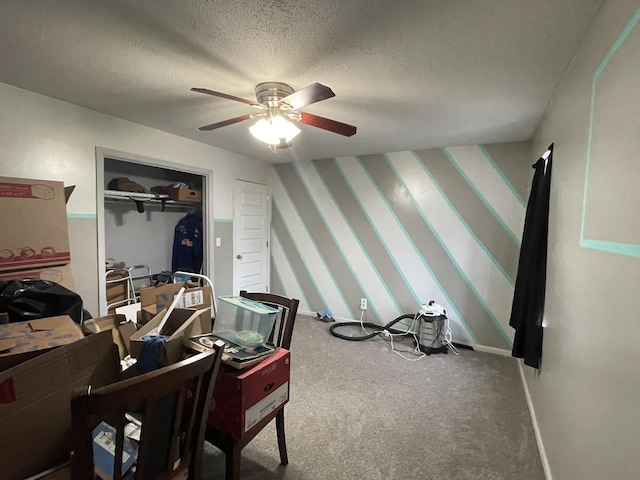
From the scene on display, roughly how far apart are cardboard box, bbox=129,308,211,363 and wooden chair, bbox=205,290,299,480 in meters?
0.41

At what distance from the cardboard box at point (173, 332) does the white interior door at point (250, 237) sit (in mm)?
2446

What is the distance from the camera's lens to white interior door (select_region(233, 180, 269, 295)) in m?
4.18

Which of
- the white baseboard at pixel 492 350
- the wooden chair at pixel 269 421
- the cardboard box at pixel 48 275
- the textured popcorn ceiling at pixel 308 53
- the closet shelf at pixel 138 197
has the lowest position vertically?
the white baseboard at pixel 492 350

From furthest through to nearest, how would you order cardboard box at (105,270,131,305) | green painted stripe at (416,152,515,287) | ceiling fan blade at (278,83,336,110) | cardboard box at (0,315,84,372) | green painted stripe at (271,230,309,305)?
green painted stripe at (271,230,309,305)
cardboard box at (105,270,131,305)
green painted stripe at (416,152,515,287)
ceiling fan blade at (278,83,336,110)
cardboard box at (0,315,84,372)

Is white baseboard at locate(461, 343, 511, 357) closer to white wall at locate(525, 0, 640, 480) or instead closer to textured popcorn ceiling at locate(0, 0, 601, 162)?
white wall at locate(525, 0, 640, 480)

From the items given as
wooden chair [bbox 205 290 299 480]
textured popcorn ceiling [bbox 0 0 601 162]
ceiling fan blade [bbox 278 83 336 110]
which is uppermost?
textured popcorn ceiling [bbox 0 0 601 162]

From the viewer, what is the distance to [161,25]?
4.87 feet

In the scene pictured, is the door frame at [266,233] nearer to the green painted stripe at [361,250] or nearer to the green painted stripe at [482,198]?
the green painted stripe at [361,250]

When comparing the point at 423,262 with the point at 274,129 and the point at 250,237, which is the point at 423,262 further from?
the point at 274,129

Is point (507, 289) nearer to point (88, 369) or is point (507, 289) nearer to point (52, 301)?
point (88, 369)

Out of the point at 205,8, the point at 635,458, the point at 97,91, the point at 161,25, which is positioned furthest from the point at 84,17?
the point at 635,458

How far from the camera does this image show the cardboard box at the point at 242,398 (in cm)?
137

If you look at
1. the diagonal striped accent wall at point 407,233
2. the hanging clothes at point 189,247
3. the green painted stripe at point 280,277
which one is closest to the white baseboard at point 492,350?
→ the diagonal striped accent wall at point 407,233

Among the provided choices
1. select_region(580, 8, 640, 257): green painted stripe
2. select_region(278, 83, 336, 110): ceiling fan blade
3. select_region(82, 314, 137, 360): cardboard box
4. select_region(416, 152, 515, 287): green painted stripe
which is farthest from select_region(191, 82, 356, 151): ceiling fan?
select_region(416, 152, 515, 287): green painted stripe
